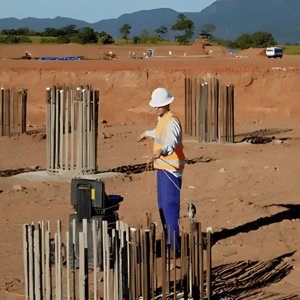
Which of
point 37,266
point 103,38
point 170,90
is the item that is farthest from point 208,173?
point 103,38

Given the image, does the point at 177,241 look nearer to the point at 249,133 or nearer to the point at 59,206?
the point at 59,206

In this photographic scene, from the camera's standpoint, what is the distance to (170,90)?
19516mm

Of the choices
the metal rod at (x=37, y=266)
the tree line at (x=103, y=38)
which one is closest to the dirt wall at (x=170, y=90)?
the metal rod at (x=37, y=266)

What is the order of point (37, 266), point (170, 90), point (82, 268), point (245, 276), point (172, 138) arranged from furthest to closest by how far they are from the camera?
point (170, 90) < point (172, 138) < point (245, 276) < point (37, 266) < point (82, 268)

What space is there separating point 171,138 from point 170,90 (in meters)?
14.3

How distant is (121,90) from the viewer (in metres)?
19.6

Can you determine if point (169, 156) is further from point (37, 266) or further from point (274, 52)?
point (274, 52)

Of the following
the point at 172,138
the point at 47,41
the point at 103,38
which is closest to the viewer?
the point at 172,138

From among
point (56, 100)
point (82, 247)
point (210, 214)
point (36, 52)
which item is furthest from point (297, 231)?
point (36, 52)

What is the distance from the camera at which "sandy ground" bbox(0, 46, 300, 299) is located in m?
6.27

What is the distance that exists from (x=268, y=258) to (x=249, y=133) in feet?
32.4

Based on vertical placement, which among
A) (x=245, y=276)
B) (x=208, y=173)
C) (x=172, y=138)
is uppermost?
(x=172, y=138)

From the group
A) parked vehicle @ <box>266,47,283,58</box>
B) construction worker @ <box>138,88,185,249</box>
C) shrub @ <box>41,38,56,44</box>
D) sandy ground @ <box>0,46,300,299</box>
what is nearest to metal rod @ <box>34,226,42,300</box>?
sandy ground @ <box>0,46,300,299</box>

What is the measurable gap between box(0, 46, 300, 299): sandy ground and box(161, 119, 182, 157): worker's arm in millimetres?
789
